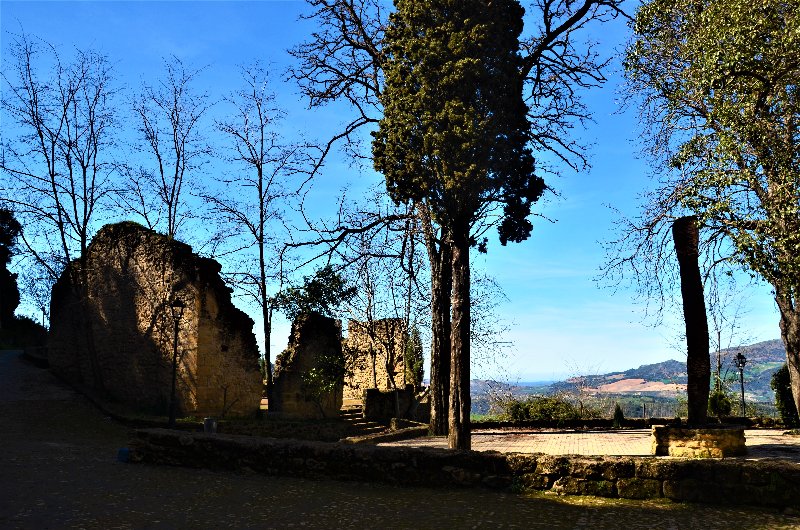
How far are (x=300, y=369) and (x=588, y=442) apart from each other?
9.69 metres

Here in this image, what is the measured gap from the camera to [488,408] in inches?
968

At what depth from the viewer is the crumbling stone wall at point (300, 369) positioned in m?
20.5

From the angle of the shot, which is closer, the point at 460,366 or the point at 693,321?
the point at 460,366

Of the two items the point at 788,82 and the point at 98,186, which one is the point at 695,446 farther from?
the point at 98,186

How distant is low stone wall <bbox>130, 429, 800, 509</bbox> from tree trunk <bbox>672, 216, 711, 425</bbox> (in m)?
4.65

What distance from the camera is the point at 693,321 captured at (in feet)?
40.4

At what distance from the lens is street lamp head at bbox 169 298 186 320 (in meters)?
16.6

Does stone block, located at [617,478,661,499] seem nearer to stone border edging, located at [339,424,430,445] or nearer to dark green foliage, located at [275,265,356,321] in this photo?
stone border edging, located at [339,424,430,445]

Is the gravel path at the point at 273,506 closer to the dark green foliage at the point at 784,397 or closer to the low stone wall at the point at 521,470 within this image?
the low stone wall at the point at 521,470

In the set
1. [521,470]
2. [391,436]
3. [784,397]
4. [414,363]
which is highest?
[414,363]

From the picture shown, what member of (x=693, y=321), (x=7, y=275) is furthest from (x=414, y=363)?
(x=7, y=275)

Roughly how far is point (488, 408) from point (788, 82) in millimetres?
16164

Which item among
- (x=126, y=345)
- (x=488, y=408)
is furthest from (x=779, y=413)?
(x=126, y=345)

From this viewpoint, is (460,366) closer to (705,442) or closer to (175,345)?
(705,442)
